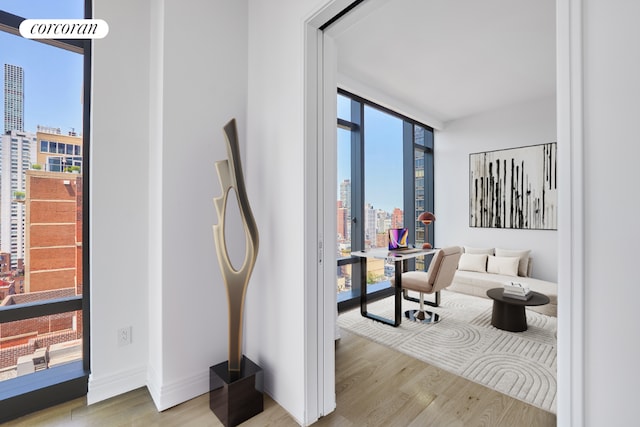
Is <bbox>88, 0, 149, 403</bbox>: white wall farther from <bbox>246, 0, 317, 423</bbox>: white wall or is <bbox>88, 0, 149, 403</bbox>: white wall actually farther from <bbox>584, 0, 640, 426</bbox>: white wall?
<bbox>584, 0, 640, 426</bbox>: white wall

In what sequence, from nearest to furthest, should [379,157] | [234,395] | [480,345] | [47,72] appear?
[234,395] < [47,72] < [480,345] < [379,157]

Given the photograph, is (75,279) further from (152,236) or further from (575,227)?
(575,227)

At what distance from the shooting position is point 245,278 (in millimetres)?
1688

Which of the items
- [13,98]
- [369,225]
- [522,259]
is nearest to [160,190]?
[13,98]

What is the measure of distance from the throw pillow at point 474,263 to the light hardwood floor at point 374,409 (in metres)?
2.70

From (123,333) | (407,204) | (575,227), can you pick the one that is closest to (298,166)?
(575,227)

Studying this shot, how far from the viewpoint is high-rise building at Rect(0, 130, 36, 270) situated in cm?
168

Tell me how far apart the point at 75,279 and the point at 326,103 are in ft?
6.34

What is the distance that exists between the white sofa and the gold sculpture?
3.52m

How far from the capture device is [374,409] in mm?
1742

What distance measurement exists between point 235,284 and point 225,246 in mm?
223

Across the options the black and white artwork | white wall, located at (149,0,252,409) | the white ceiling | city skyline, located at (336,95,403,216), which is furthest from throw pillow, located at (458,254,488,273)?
white wall, located at (149,0,252,409)

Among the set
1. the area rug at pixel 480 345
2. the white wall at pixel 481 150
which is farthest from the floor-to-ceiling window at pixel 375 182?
the area rug at pixel 480 345

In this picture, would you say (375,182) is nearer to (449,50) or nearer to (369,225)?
(369,225)
